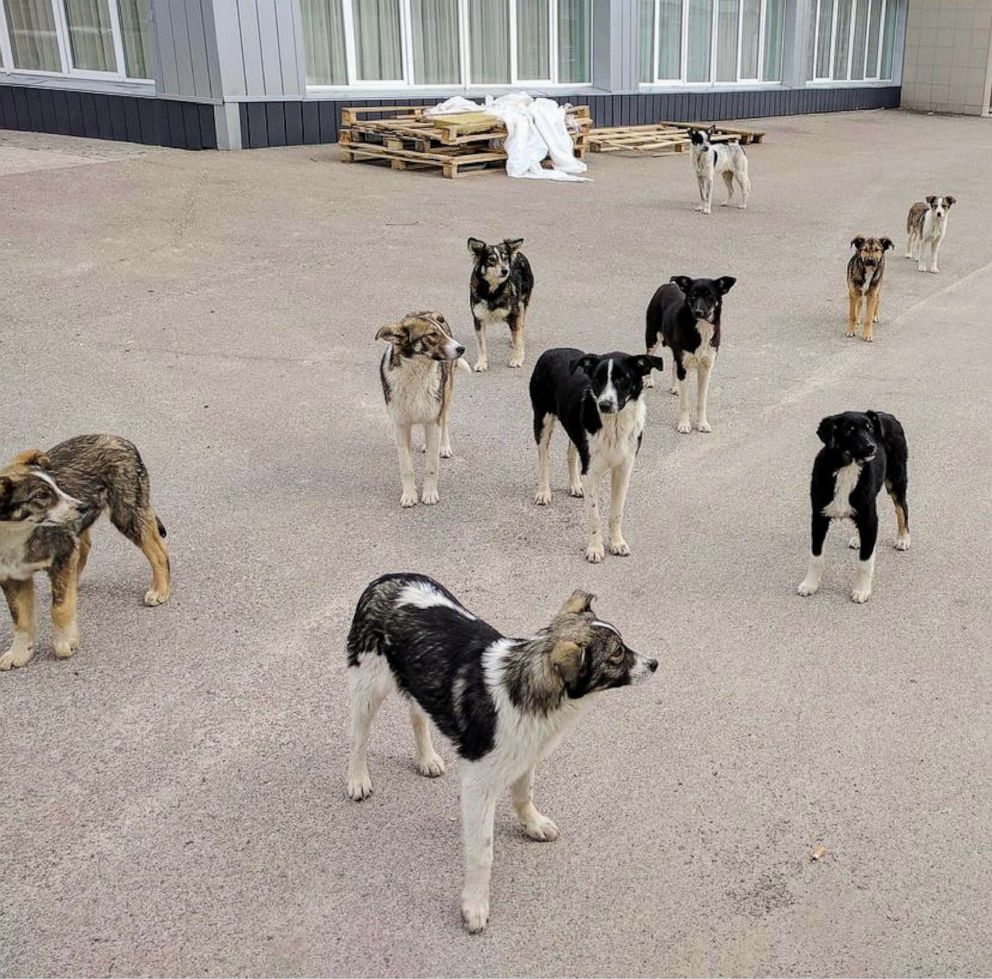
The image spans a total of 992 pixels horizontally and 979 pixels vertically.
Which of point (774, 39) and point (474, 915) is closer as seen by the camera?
point (474, 915)

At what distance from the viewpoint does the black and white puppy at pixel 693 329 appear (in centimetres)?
738

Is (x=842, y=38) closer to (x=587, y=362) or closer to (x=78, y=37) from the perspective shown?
(x=78, y=37)

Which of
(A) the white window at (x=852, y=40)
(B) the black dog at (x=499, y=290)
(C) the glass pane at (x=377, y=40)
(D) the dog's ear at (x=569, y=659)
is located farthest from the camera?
(A) the white window at (x=852, y=40)

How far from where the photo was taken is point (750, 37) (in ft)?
89.7

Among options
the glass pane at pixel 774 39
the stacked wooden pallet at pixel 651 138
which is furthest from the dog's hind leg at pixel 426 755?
the glass pane at pixel 774 39

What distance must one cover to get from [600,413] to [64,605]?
9.30 feet

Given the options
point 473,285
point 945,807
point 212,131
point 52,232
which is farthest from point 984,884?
point 212,131

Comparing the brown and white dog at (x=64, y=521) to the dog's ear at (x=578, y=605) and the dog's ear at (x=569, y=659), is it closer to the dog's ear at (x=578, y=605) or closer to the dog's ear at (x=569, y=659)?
the dog's ear at (x=578, y=605)

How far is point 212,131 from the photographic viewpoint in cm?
1734

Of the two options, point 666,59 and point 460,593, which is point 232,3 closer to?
point 666,59

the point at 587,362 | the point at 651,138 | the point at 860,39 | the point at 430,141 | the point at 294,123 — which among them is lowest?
the point at 587,362

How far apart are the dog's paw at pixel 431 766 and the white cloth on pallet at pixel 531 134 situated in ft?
48.3

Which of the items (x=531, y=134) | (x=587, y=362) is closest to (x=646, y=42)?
(x=531, y=134)

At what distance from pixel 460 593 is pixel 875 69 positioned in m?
33.2
